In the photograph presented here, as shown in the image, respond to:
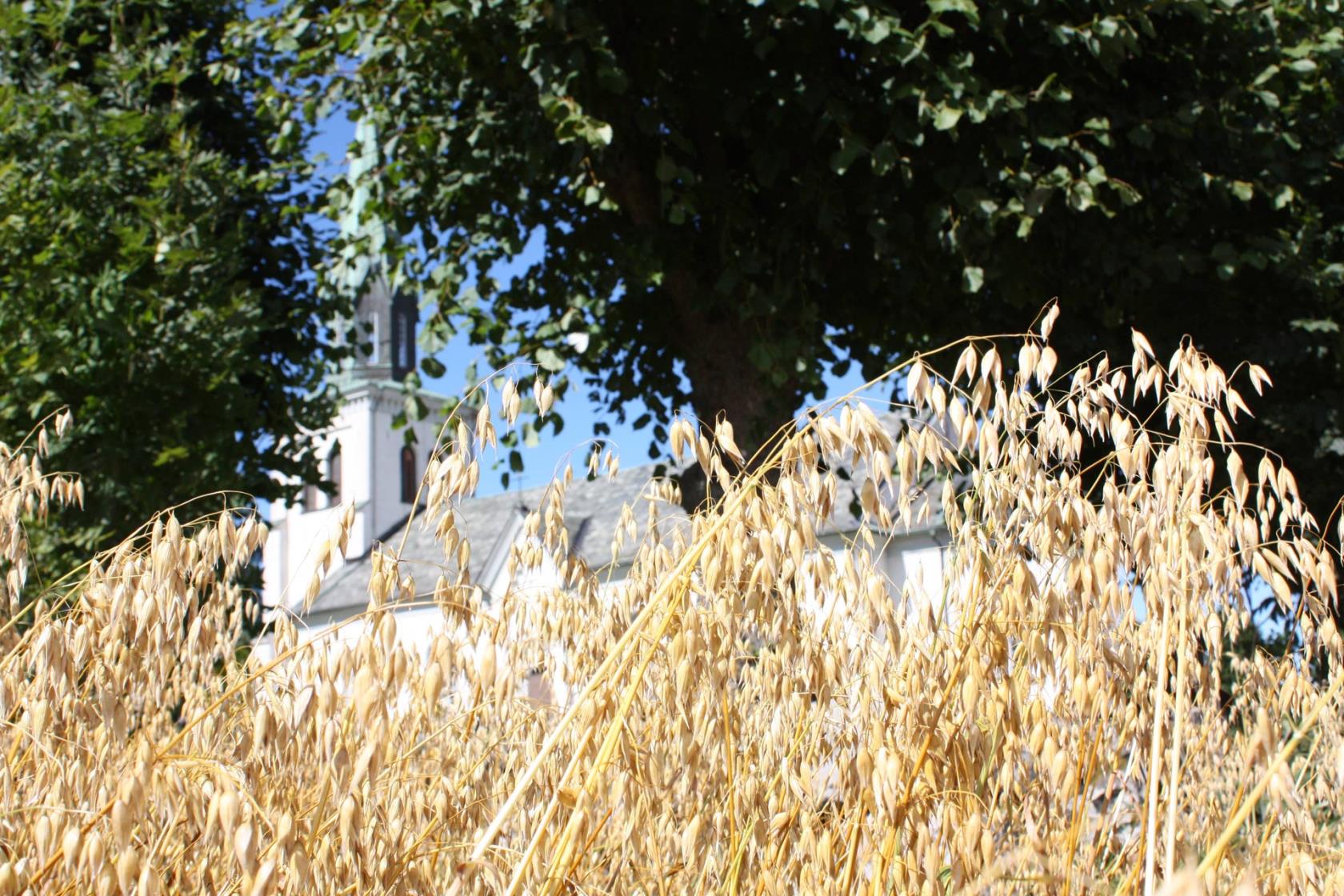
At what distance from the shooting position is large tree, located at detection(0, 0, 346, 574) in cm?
626

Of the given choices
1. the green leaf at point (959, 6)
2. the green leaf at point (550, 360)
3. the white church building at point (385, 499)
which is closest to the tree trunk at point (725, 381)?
the green leaf at point (550, 360)

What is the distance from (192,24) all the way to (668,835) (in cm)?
794

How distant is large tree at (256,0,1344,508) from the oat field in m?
3.18

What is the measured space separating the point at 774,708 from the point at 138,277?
6.00 metres

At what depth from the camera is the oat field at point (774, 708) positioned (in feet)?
4.20

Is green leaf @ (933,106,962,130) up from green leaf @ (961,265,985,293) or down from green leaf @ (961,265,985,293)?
up

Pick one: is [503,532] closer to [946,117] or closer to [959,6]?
[946,117]

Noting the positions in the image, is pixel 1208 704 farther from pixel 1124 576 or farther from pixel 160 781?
pixel 160 781

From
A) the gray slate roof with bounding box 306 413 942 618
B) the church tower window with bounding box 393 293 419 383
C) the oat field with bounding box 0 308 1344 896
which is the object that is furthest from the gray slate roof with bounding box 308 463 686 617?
the oat field with bounding box 0 308 1344 896

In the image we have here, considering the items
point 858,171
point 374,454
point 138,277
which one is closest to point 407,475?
point 374,454

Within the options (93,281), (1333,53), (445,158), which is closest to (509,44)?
(445,158)

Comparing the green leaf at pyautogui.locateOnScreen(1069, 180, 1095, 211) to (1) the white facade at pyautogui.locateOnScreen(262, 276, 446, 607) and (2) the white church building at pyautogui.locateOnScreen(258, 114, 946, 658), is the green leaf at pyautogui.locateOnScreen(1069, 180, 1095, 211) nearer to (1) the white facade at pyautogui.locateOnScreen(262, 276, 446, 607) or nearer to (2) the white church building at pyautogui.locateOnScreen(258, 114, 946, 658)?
(2) the white church building at pyautogui.locateOnScreen(258, 114, 946, 658)

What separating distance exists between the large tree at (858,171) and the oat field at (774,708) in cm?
318

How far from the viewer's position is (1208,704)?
1.95m
